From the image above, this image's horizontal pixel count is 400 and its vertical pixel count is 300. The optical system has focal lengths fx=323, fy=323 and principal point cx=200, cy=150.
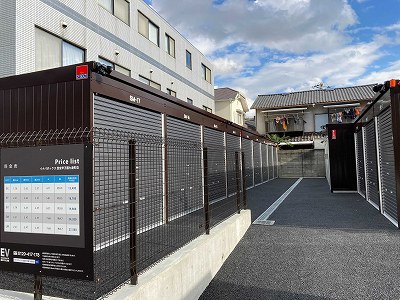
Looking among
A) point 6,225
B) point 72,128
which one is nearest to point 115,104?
point 72,128

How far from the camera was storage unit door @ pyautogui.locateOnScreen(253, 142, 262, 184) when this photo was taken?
2051cm

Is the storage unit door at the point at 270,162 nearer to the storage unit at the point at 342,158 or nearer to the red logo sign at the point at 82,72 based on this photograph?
the storage unit at the point at 342,158

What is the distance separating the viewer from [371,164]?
10.9 metres

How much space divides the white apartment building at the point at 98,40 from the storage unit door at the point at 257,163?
17.0 ft

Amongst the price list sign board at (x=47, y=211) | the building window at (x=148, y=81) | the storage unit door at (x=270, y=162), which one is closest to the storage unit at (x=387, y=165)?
Result: the price list sign board at (x=47, y=211)

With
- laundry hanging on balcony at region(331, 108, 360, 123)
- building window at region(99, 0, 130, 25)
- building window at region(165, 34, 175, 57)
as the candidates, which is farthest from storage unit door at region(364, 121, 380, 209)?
laundry hanging on balcony at region(331, 108, 360, 123)

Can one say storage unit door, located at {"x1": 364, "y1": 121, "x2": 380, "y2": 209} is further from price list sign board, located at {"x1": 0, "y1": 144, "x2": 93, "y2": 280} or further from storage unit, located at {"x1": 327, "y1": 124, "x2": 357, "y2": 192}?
price list sign board, located at {"x1": 0, "y1": 144, "x2": 93, "y2": 280}

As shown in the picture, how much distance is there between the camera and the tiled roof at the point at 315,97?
112ft

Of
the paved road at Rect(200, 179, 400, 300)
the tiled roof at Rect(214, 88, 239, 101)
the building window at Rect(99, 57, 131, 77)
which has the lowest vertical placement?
the paved road at Rect(200, 179, 400, 300)

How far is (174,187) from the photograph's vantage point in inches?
229

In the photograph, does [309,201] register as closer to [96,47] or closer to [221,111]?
[96,47]

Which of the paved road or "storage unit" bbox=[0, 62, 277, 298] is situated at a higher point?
"storage unit" bbox=[0, 62, 277, 298]

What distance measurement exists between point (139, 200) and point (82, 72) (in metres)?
2.90

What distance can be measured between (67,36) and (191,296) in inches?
303
